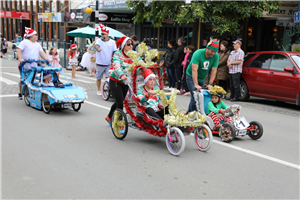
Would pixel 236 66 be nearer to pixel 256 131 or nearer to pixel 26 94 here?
pixel 256 131

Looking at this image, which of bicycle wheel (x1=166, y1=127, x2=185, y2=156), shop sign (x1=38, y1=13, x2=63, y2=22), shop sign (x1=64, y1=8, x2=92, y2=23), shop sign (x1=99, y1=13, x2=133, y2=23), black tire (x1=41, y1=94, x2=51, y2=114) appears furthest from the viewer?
shop sign (x1=38, y1=13, x2=63, y2=22)

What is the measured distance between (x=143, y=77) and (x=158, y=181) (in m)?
2.36

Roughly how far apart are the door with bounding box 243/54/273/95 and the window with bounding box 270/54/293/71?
182mm

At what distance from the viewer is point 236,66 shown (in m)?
11.4

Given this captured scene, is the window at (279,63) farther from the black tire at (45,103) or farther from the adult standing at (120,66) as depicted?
the black tire at (45,103)

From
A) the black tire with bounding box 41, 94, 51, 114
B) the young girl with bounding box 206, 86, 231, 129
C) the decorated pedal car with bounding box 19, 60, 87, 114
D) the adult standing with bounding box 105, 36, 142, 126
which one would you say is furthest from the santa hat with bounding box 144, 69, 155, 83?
the black tire with bounding box 41, 94, 51, 114

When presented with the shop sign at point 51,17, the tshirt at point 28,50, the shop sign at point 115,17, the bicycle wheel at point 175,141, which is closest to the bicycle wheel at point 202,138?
the bicycle wheel at point 175,141

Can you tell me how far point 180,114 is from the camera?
576 centimetres

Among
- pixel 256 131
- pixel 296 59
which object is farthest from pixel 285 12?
pixel 256 131

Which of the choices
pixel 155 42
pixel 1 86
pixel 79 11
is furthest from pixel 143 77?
pixel 79 11

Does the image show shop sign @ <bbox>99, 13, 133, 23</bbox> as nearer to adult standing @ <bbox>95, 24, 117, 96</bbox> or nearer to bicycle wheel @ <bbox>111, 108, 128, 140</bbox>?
adult standing @ <bbox>95, 24, 117, 96</bbox>

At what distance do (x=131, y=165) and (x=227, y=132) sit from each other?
2168 millimetres

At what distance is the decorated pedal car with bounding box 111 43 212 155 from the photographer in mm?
5660

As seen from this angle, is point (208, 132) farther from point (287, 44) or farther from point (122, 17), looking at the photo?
point (122, 17)
